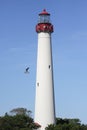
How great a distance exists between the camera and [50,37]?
59375 mm

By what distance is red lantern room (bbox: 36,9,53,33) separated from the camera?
194 ft

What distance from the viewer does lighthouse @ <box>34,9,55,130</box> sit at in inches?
2283

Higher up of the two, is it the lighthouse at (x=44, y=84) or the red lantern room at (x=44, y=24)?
the red lantern room at (x=44, y=24)

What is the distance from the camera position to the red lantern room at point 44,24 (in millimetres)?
59250

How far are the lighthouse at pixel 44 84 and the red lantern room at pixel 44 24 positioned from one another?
0.13 m

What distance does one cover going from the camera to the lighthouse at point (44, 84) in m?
58.0

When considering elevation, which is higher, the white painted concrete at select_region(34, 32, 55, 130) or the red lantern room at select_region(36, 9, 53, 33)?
the red lantern room at select_region(36, 9, 53, 33)

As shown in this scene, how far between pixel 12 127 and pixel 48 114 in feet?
15.8

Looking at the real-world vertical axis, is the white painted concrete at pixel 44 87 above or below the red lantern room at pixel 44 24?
below

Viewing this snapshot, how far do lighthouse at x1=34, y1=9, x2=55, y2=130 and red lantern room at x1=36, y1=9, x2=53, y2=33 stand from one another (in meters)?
0.13

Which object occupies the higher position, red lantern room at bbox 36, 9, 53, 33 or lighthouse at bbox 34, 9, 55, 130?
red lantern room at bbox 36, 9, 53, 33

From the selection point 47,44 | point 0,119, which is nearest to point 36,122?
point 0,119

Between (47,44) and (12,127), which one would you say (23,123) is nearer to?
(12,127)

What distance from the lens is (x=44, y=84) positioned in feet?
191
